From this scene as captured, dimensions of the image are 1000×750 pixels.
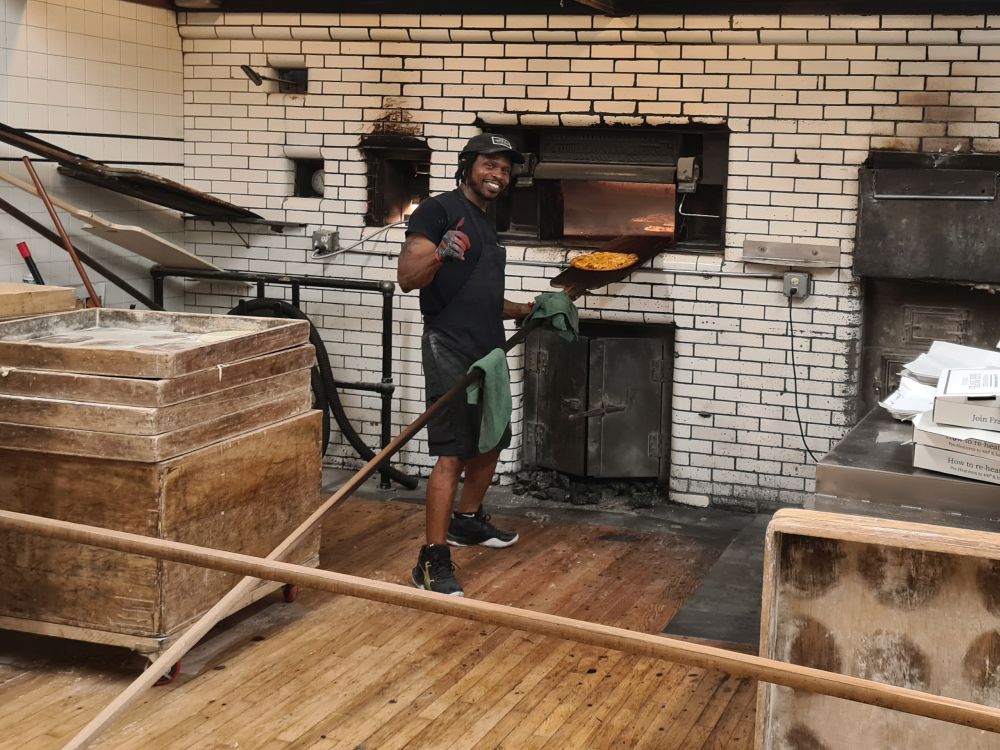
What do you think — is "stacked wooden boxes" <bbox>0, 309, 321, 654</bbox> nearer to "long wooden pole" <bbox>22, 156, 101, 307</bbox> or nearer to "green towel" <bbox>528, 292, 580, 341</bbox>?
"long wooden pole" <bbox>22, 156, 101, 307</bbox>

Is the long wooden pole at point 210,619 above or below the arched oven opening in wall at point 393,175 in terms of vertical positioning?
below

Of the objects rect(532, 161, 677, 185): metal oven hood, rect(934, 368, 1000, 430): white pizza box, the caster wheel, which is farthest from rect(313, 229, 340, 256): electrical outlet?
rect(934, 368, 1000, 430): white pizza box

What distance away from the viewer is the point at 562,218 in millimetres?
6484

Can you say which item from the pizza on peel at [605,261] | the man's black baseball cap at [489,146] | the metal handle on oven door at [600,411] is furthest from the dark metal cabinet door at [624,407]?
the man's black baseball cap at [489,146]

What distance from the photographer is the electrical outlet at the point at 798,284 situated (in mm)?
5898

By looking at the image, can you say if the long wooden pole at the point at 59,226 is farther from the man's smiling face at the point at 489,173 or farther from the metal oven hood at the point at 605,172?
the metal oven hood at the point at 605,172

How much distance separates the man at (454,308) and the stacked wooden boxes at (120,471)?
89cm

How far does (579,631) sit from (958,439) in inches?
51.0

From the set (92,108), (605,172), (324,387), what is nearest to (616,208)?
(605,172)

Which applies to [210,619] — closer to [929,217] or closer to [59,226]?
[59,226]

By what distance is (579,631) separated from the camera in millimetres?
2311

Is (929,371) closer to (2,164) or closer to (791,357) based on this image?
(791,357)

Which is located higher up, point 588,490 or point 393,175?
point 393,175

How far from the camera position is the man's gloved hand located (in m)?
4.65
